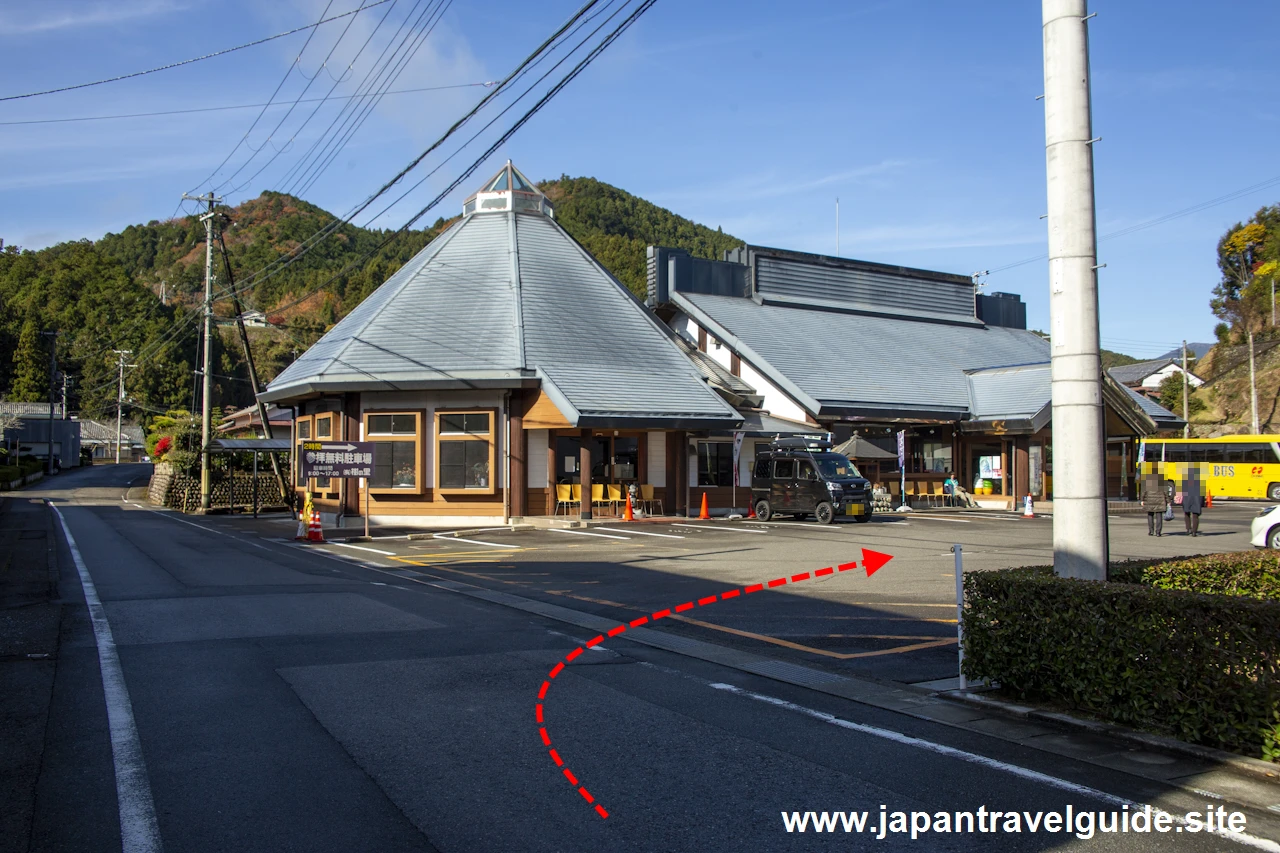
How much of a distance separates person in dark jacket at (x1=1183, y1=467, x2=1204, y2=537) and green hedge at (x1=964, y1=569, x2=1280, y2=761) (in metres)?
18.3

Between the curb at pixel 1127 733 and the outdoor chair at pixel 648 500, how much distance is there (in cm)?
2222

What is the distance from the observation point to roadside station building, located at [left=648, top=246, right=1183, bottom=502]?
35094mm

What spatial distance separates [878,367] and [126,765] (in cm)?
3537

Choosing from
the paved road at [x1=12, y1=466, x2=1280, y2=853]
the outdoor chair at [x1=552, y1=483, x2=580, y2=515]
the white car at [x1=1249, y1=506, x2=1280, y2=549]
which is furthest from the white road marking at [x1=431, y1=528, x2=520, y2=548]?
the white car at [x1=1249, y1=506, x2=1280, y2=549]

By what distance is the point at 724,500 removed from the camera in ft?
105

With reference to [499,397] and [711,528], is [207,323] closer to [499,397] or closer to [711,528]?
[499,397]

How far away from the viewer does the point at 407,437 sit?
29219mm

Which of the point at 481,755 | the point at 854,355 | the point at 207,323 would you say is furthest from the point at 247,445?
the point at 481,755

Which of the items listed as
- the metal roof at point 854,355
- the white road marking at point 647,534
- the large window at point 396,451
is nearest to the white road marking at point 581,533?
the white road marking at point 647,534

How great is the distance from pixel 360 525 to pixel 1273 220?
64.3 meters

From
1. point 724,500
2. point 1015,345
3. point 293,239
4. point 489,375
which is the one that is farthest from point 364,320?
point 293,239

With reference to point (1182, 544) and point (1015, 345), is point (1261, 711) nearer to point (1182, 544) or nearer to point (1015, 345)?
point (1182, 544)

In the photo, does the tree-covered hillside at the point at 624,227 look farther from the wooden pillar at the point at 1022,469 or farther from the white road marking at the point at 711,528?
the white road marking at the point at 711,528

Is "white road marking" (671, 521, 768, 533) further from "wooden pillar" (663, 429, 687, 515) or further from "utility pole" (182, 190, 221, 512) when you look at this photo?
"utility pole" (182, 190, 221, 512)
